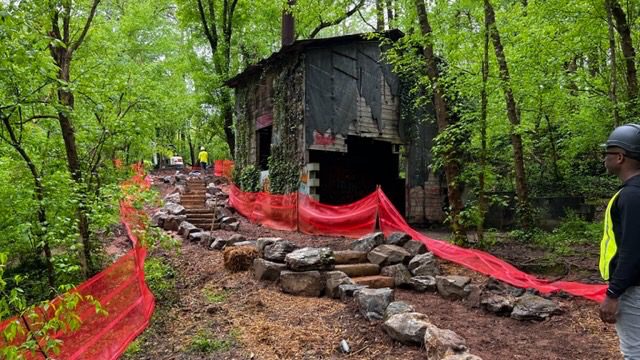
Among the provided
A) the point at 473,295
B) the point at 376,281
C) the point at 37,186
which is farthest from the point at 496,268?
the point at 37,186

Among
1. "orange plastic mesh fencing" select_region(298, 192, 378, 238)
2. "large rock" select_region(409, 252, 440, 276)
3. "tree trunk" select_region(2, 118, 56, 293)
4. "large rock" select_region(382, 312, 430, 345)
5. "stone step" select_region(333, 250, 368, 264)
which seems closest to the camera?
"large rock" select_region(382, 312, 430, 345)

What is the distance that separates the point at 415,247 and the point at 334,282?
6.82 feet

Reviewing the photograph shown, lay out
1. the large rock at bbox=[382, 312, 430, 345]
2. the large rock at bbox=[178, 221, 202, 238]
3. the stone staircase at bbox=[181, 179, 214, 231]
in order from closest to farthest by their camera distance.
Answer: the large rock at bbox=[382, 312, 430, 345], the large rock at bbox=[178, 221, 202, 238], the stone staircase at bbox=[181, 179, 214, 231]

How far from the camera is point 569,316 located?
5.29 m

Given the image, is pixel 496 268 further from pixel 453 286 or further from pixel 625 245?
pixel 625 245

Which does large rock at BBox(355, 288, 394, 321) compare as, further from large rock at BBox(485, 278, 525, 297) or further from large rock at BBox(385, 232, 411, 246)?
large rock at BBox(385, 232, 411, 246)

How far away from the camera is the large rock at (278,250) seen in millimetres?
7008

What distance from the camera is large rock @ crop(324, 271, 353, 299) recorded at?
20.0 feet

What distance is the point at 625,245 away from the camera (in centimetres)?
240

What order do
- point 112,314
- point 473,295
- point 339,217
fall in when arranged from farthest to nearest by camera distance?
1. point 339,217
2. point 473,295
3. point 112,314

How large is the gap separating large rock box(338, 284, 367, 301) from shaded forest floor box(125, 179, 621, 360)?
0.12 metres

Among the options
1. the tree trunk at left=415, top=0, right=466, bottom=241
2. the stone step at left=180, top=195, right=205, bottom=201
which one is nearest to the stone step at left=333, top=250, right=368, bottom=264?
the tree trunk at left=415, top=0, right=466, bottom=241

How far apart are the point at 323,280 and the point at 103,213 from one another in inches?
131

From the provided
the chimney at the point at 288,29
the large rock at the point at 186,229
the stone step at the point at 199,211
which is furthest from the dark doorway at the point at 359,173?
the large rock at the point at 186,229
